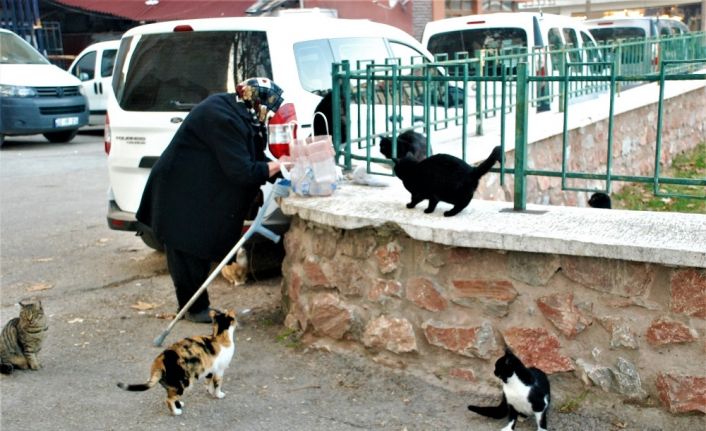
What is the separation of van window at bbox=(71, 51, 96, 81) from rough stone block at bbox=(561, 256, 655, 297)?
14928 mm

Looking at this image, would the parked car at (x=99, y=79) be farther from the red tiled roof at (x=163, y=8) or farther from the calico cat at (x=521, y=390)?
the calico cat at (x=521, y=390)

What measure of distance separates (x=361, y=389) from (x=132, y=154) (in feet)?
8.89

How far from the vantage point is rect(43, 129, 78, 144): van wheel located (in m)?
15.5

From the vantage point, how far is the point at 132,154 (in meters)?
5.95

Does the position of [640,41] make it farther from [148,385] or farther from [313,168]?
[148,385]

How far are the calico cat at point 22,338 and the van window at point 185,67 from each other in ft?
6.25

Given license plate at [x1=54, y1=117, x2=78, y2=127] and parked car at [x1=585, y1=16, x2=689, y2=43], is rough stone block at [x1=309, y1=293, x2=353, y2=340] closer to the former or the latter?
license plate at [x1=54, y1=117, x2=78, y2=127]

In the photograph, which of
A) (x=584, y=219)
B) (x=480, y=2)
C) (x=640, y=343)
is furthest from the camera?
(x=480, y=2)

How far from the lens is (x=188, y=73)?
5871 millimetres

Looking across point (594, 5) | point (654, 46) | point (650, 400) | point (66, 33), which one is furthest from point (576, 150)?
point (594, 5)

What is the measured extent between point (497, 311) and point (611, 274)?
572 mm

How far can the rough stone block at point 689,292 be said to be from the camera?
3479mm

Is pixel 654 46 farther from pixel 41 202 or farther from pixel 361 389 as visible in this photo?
pixel 361 389

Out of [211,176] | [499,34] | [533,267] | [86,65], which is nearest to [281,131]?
[211,176]
